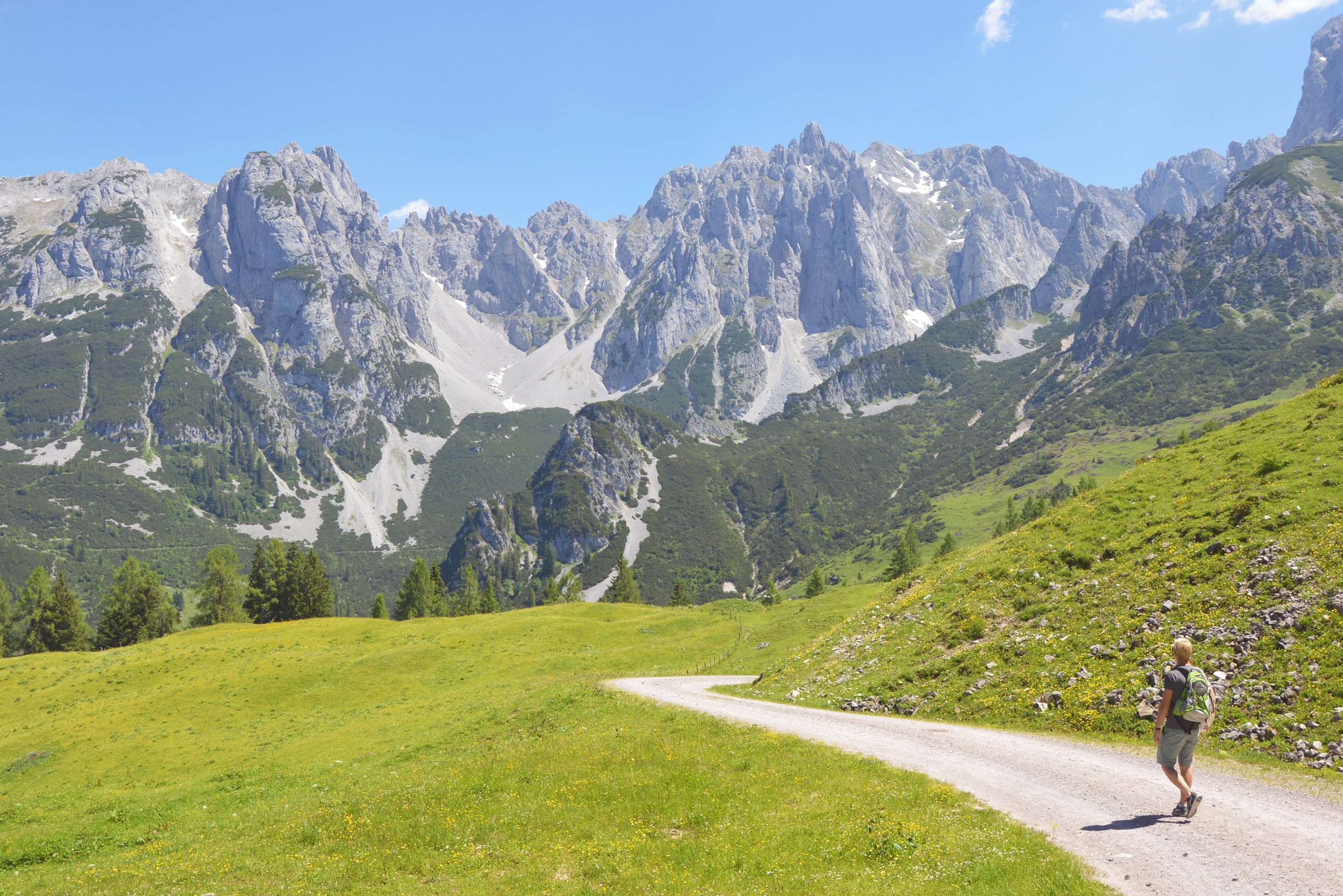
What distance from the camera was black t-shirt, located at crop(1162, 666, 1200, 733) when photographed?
16734 mm

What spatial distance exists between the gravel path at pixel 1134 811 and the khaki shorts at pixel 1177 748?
1063mm

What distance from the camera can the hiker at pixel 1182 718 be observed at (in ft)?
54.2

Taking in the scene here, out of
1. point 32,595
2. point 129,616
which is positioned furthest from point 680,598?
point 32,595

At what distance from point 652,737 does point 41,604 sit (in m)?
137

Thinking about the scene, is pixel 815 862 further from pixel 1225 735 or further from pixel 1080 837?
pixel 1225 735

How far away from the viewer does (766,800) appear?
19.3 meters

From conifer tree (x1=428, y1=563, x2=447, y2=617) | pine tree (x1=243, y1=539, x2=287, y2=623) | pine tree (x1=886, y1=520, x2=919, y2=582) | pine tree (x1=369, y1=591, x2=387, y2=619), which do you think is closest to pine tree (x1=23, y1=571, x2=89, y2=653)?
pine tree (x1=243, y1=539, x2=287, y2=623)

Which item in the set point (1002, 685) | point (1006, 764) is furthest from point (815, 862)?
point (1002, 685)

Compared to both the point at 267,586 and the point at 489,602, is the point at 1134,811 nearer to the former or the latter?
the point at 267,586

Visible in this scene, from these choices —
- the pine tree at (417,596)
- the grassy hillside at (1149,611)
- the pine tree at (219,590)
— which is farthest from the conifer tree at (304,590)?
the grassy hillside at (1149,611)

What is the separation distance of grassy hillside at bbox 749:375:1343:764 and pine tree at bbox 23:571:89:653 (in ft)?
411

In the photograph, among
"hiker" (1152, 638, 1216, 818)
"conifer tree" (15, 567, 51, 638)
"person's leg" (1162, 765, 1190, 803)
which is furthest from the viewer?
"conifer tree" (15, 567, 51, 638)

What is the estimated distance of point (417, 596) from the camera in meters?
136

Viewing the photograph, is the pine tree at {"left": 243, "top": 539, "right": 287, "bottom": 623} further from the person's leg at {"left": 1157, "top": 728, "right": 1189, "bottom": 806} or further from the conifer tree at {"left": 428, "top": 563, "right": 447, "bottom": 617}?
the person's leg at {"left": 1157, "top": 728, "right": 1189, "bottom": 806}
